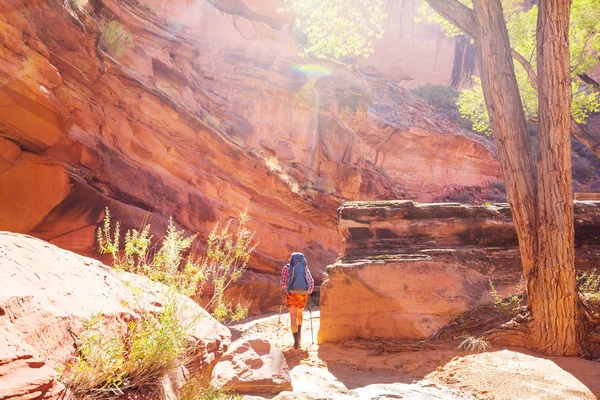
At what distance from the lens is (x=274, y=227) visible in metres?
15.8

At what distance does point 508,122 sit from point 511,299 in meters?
3.00

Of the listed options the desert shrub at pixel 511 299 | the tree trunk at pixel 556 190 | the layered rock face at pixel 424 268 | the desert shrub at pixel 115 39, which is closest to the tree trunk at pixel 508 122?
the tree trunk at pixel 556 190

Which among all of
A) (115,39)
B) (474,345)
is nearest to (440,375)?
(474,345)

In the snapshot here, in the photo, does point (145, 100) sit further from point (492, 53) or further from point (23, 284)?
point (23, 284)

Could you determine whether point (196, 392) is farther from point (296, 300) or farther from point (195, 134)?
point (195, 134)

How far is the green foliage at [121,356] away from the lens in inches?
81.7

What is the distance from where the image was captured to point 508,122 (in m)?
5.55

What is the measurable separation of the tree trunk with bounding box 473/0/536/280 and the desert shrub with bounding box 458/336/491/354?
119 cm

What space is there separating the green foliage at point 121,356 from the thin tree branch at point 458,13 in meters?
5.43

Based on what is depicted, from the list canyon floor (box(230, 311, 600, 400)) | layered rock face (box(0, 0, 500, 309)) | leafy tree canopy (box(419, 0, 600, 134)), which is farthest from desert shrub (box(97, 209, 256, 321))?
leafy tree canopy (box(419, 0, 600, 134))

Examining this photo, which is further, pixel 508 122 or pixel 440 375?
pixel 508 122

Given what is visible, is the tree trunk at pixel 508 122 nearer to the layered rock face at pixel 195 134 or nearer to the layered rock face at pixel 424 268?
the layered rock face at pixel 424 268

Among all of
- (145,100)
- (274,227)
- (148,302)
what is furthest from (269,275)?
(148,302)

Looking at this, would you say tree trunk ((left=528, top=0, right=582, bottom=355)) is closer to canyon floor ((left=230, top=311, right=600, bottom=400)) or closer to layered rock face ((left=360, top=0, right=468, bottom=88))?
canyon floor ((left=230, top=311, right=600, bottom=400))
